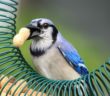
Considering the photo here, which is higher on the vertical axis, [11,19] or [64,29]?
[11,19]

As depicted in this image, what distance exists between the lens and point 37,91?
3.21 metres

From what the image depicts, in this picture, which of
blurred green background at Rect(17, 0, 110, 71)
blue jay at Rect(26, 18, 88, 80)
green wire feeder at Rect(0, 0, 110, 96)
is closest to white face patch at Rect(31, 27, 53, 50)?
blue jay at Rect(26, 18, 88, 80)

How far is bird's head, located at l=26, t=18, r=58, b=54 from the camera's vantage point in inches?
133

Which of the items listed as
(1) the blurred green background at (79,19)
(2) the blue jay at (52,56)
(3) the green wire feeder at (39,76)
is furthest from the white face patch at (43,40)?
(1) the blurred green background at (79,19)

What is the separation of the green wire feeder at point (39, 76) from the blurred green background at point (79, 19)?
2.38 m

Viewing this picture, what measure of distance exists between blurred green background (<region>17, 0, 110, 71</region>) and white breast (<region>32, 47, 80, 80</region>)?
2211mm

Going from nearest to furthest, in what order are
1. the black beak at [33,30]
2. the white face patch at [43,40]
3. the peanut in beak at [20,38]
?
the peanut in beak at [20,38] → the black beak at [33,30] → the white face patch at [43,40]

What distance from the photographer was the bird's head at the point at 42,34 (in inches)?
133

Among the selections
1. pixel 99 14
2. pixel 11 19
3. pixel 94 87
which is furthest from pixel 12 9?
pixel 99 14

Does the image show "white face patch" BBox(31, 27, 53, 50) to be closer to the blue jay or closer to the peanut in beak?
the blue jay

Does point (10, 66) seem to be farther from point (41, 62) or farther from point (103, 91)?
point (103, 91)

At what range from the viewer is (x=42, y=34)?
11.3 feet

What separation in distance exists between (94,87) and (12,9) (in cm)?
62

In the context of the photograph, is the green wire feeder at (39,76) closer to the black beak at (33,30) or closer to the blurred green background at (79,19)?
the black beak at (33,30)
